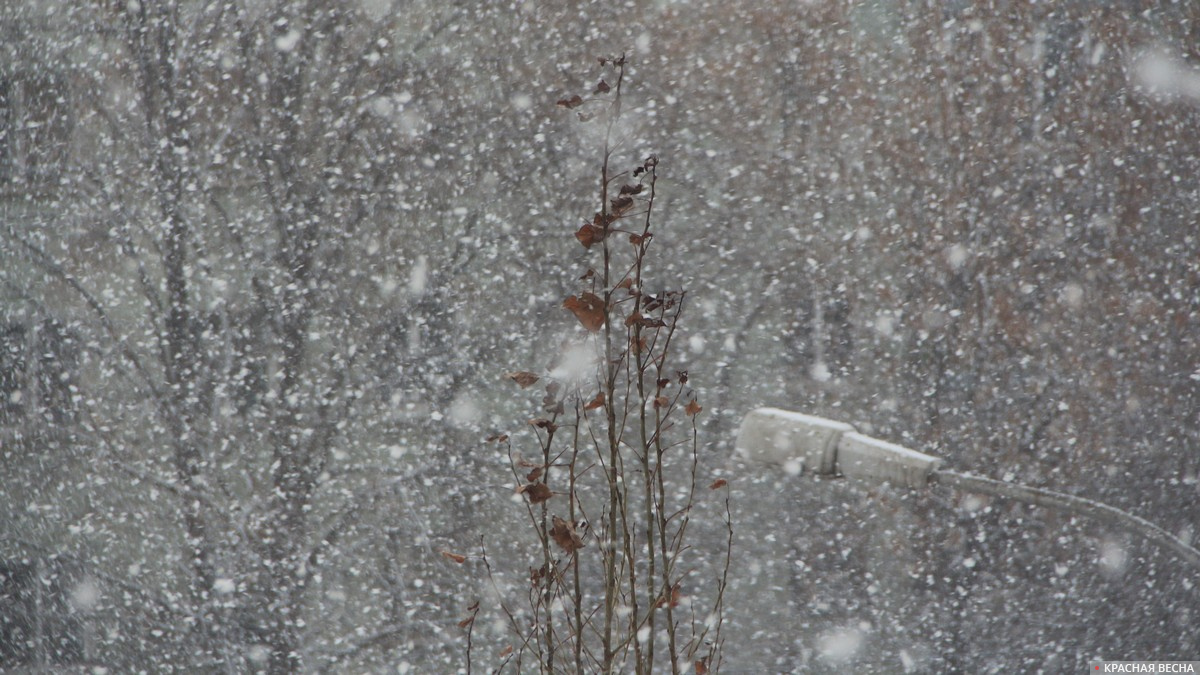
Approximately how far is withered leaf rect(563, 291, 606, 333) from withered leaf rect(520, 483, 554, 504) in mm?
174

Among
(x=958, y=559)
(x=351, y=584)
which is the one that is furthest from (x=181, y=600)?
(x=958, y=559)

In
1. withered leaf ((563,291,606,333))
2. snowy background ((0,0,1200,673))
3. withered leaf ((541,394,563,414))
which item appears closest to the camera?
withered leaf ((563,291,606,333))

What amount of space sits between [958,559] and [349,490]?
3898 mm

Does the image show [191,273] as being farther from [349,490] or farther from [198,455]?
[349,490]

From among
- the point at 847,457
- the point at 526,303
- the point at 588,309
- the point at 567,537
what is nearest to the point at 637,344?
the point at 588,309

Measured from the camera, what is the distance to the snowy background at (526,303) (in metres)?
5.62

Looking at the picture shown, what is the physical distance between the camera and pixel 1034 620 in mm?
5887

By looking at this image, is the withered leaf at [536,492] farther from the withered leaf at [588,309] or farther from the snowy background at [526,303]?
the snowy background at [526,303]

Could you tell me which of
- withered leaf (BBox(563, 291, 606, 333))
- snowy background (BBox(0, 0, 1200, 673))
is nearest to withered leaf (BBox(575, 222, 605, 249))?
withered leaf (BBox(563, 291, 606, 333))

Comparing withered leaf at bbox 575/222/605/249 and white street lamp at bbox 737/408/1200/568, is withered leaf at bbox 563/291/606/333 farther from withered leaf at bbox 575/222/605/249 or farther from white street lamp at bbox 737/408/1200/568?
white street lamp at bbox 737/408/1200/568

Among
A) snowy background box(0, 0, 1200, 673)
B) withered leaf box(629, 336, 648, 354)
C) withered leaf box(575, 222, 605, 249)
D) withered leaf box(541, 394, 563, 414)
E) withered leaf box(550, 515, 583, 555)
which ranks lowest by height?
withered leaf box(550, 515, 583, 555)

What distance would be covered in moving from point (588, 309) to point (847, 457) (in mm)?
483

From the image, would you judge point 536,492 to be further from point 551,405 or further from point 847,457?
point 847,457

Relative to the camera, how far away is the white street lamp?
1.26 m
